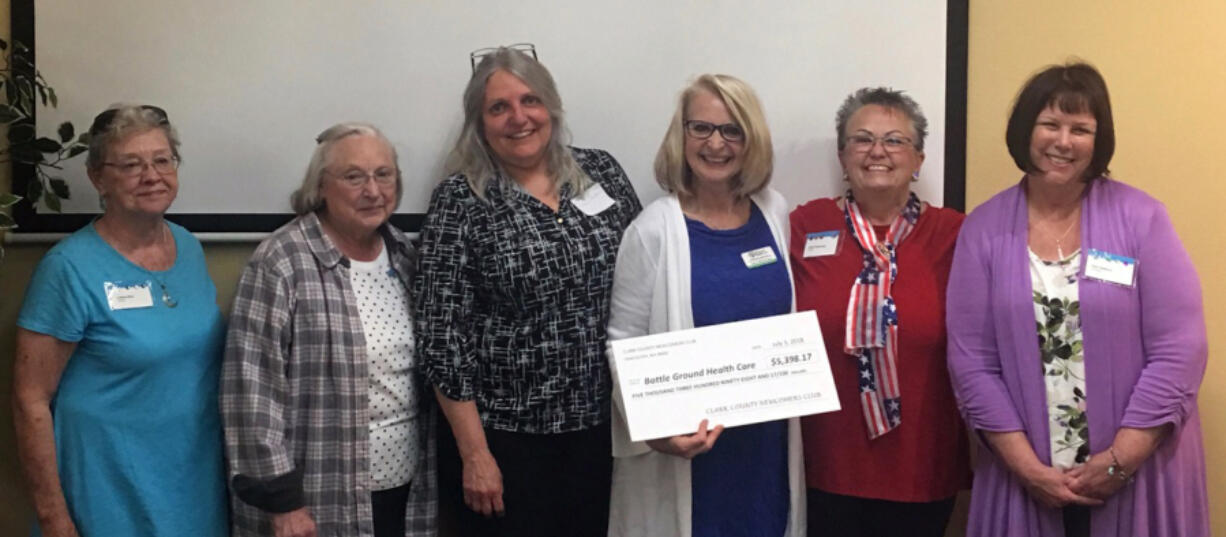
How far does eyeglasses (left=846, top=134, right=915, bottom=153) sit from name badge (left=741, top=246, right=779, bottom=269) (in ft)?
1.06

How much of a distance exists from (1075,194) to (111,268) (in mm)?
2182

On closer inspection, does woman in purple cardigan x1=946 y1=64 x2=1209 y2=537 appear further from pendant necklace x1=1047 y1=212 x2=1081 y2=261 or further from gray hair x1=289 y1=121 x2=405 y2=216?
gray hair x1=289 y1=121 x2=405 y2=216

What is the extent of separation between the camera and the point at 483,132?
2184 millimetres

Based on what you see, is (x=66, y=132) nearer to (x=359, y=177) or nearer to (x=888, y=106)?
(x=359, y=177)

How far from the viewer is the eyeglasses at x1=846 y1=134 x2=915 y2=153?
2.06 metres

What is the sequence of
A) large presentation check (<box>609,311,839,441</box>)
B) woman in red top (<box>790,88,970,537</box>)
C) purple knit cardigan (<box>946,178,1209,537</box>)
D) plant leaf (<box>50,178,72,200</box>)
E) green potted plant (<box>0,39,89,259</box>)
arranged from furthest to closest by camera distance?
1. plant leaf (<box>50,178,72,200</box>)
2. green potted plant (<box>0,39,89,259</box>)
3. woman in red top (<box>790,88,970,537</box>)
4. large presentation check (<box>609,311,839,441</box>)
5. purple knit cardigan (<box>946,178,1209,537</box>)

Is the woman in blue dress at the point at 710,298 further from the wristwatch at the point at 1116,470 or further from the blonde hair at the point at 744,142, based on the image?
the wristwatch at the point at 1116,470

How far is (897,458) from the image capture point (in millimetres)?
2006

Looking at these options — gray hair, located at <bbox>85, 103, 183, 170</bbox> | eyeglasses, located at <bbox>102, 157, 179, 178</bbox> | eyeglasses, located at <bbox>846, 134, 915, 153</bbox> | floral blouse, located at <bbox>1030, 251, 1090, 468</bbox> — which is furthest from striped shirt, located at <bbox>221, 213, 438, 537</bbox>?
floral blouse, located at <bbox>1030, 251, 1090, 468</bbox>

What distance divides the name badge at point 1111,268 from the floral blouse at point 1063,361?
28 mm

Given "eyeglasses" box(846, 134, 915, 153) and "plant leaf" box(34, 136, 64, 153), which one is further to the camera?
"plant leaf" box(34, 136, 64, 153)

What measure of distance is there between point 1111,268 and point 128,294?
216cm

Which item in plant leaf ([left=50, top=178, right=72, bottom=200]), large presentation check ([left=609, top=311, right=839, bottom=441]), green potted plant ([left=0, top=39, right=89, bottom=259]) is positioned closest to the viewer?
large presentation check ([left=609, top=311, right=839, bottom=441])

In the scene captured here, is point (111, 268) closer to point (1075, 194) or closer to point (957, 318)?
point (957, 318)
